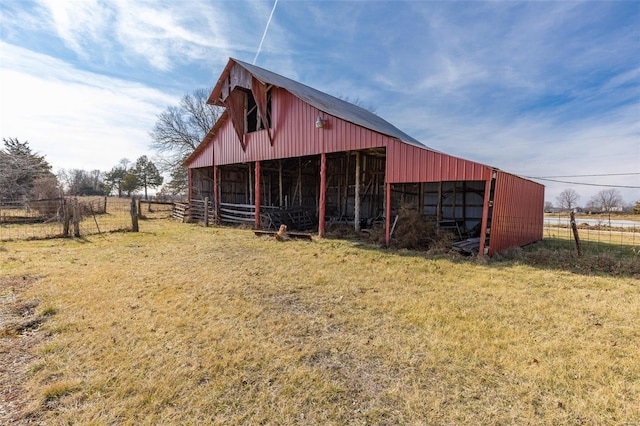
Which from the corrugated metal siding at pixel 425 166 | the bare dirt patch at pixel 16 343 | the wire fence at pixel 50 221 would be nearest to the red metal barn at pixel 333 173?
the corrugated metal siding at pixel 425 166

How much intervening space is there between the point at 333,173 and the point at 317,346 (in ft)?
47.0

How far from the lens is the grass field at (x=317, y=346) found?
7.65ft

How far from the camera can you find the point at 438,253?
8.38m

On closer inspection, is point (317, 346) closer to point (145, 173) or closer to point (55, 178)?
point (55, 178)

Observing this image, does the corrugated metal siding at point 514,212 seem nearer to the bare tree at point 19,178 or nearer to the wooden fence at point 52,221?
the wooden fence at point 52,221

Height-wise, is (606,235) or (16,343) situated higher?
(16,343)

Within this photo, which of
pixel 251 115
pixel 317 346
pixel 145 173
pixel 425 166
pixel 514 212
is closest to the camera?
pixel 317 346

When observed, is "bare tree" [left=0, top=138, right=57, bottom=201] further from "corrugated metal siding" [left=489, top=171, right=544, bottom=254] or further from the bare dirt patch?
"corrugated metal siding" [left=489, top=171, right=544, bottom=254]

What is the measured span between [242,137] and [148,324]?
12.1 m

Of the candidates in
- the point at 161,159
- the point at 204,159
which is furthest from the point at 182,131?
the point at 204,159

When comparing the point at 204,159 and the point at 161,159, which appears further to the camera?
the point at 161,159

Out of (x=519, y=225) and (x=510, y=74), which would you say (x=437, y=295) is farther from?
(x=510, y=74)

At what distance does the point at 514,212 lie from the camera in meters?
9.63

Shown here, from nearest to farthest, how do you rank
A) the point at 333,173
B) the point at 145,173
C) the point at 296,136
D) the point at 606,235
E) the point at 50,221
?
the point at 296,136
the point at 50,221
the point at 606,235
the point at 333,173
the point at 145,173
